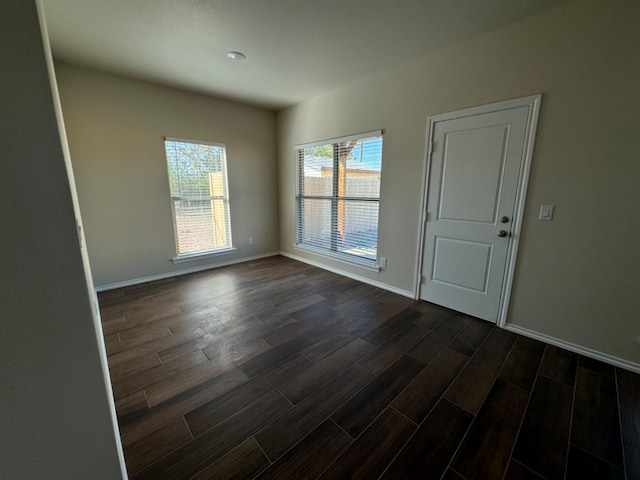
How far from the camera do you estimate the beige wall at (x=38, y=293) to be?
1.92 feet

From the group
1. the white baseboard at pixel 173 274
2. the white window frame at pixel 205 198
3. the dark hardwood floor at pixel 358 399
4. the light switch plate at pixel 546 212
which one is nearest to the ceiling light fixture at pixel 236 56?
the white window frame at pixel 205 198

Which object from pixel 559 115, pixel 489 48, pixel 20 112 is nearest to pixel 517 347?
pixel 559 115

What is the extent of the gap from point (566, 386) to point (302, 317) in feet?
6.86

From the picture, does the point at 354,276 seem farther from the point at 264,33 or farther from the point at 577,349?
the point at 264,33

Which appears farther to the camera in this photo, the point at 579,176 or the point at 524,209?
the point at 524,209

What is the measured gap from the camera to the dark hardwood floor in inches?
51.8

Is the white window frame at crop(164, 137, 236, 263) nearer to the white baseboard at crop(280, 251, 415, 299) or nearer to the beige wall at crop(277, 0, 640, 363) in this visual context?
the white baseboard at crop(280, 251, 415, 299)

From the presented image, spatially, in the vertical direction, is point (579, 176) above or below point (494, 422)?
above

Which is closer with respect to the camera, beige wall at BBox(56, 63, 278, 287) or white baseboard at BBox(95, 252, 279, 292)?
beige wall at BBox(56, 63, 278, 287)

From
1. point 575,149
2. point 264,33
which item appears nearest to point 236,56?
point 264,33

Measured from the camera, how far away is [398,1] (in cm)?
192

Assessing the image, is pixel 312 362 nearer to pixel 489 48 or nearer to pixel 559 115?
pixel 559 115

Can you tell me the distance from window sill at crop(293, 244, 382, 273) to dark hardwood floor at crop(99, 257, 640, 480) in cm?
84

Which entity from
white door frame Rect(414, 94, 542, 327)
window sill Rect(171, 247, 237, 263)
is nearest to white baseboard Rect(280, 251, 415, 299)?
white door frame Rect(414, 94, 542, 327)
